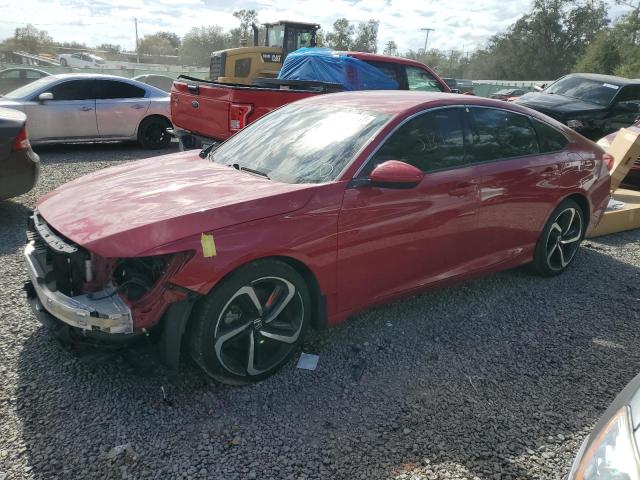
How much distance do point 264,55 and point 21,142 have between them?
8.70 metres

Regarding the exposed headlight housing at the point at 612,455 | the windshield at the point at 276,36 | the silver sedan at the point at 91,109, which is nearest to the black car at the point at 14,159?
the silver sedan at the point at 91,109

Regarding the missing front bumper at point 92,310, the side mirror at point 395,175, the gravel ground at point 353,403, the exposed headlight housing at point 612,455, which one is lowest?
the gravel ground at point 353,403

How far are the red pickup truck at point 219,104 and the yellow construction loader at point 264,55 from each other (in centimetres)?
497

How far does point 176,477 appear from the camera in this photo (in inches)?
93.1

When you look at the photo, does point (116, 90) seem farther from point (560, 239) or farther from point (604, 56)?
point (604, 56)

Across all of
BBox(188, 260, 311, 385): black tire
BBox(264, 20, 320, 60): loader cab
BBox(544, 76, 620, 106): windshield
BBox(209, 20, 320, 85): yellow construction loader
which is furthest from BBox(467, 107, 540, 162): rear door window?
BBox(264, 20, 320, 60): loader cab

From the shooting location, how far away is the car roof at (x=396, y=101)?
367 cm

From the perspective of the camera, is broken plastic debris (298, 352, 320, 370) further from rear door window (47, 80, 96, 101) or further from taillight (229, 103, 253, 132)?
rear door window (47, 80, 96, 101)

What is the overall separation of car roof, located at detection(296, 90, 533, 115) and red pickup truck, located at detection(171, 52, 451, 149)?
239 centimetres

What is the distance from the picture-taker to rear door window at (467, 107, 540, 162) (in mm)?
3967

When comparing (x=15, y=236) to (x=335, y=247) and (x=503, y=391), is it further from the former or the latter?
(x=503, y=391)

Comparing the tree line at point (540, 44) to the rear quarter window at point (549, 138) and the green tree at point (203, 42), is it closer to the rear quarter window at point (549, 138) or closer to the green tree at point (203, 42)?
the green tree at point (203, 42)

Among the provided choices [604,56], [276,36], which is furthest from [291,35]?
[604,56]

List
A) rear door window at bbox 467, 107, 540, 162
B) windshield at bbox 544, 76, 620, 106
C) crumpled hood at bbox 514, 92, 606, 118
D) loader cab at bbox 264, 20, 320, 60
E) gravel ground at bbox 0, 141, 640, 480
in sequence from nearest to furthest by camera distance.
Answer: gravel ground at bbox 0, 141, 640, 480 < rear door window at bbox 467, 107, 540, 162 < crumpled hood at bbox 514, 92, 606, 118 < windshield at bbox 544, 76, 620, 106 < loader cab at bbox 264, 20, 320, 60
